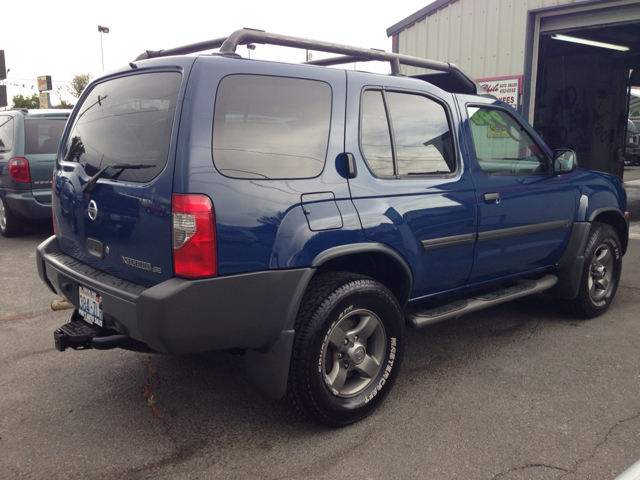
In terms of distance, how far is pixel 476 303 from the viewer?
12.4 ft

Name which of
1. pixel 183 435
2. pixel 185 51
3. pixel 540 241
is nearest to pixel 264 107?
pixel 185 51

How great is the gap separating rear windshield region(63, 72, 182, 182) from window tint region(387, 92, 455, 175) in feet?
4.30

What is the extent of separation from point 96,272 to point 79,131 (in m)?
0.92

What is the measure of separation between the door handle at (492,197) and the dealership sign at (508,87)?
5547 mm

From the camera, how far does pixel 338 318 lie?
2898mm

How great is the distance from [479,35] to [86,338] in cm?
831

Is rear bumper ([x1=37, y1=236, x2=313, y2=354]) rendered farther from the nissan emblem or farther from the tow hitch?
the nissan emblem

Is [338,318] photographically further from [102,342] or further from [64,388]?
[64,388]

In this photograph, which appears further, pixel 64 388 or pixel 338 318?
pixel 64 388

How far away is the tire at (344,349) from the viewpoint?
2.79m

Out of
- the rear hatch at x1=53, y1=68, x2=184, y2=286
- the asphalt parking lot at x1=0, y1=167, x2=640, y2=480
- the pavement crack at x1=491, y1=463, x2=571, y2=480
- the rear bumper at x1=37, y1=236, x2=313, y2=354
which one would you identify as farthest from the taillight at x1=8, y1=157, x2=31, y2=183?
the pavement crack at x1=491, y1=463, x2=571, y2=480

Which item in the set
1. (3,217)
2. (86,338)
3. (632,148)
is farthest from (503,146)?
(632,148)

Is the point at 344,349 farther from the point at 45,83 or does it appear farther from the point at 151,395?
the point at 45,83

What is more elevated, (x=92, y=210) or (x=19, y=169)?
(x=92, y=210)
